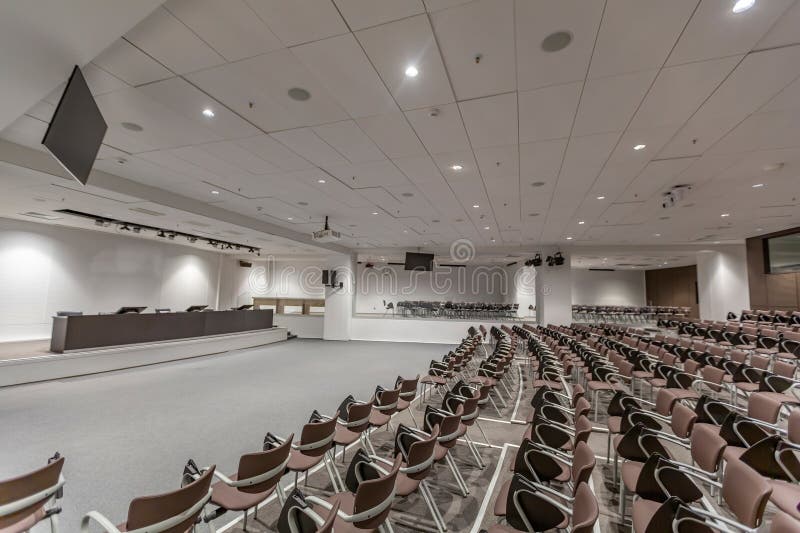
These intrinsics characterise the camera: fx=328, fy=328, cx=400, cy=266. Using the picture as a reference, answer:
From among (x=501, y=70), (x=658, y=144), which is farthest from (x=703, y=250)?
(x=501, y=70)

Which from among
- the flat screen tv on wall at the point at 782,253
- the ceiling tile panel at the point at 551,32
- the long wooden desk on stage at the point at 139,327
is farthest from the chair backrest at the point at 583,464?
the flat screen tv on wall at the point at 782,253

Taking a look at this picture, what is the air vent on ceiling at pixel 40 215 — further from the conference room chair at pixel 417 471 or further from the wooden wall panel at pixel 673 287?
the wooden wall panel at pixel 673 287

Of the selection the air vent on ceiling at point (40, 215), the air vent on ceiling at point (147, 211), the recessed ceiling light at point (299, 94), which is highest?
the recessed ceiling light at point (299, 94)

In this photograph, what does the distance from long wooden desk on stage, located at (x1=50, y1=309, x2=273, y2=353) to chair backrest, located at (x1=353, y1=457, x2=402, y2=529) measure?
924cm

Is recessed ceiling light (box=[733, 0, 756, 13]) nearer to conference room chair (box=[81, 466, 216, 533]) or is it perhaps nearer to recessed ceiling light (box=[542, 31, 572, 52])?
recessed ceiling light (box=[542, 31, 572, 52])

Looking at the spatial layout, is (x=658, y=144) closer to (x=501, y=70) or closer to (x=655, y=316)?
(x=501, y=70)

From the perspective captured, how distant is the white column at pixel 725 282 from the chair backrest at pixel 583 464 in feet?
51.7

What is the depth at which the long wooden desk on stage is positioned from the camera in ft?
24.9

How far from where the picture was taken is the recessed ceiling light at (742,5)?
2225mm

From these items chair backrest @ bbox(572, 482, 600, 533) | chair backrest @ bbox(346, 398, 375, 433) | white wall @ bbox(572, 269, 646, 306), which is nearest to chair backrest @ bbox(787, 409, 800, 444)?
chair backrest @ bbox(572, 482, 600, 533)

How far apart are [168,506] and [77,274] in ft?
41.7

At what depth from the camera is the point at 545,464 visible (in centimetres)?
243

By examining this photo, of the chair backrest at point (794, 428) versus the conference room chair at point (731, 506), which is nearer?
the conference room chair at point (731, 506)

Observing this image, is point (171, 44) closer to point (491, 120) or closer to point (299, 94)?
point (299, 94)
